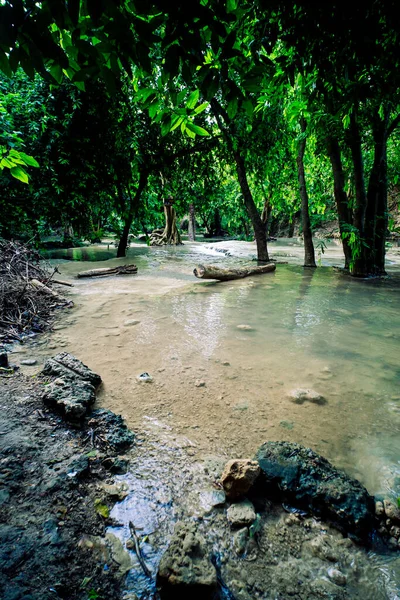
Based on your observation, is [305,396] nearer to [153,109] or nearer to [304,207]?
[153,109]

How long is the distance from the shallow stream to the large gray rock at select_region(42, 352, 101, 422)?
17 cm

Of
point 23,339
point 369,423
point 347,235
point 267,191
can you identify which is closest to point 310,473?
point 369,423

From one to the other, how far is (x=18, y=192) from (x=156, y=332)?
4645mm

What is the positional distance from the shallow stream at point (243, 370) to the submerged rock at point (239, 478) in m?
0.23

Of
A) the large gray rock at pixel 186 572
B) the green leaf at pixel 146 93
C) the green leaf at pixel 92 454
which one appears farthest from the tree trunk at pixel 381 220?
the large gray rock at pixel 186 572

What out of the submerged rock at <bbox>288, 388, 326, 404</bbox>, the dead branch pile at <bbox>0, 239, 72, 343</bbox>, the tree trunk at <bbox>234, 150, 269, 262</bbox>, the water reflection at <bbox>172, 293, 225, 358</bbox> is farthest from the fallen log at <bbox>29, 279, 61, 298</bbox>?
the tree trunk at <bbox>234, 150, 269, 262</bbox>

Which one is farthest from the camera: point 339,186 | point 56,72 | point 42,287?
point 339,186

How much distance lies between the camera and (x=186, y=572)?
3.42 ft

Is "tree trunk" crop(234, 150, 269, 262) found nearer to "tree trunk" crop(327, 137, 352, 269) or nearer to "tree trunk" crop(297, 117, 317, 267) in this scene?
"tree trunk" crop(297, 117, 317, 267)

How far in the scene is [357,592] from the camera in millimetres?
1080

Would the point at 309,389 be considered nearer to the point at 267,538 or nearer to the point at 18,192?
the point at 267,538

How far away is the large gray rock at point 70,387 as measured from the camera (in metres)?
1.96

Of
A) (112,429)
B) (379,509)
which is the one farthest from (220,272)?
(379,509)

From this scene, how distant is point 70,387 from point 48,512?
0.95m
